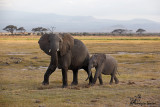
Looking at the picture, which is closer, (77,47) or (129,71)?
(77,47)

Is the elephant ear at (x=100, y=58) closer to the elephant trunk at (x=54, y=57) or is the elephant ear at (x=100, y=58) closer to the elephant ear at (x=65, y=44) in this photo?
the elephant ear at (x=65, y=44)

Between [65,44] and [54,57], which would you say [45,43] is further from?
[54,57]

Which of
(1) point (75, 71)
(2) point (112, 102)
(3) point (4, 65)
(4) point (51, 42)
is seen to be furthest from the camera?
(3) point (4, 65)

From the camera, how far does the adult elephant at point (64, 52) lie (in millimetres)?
12708

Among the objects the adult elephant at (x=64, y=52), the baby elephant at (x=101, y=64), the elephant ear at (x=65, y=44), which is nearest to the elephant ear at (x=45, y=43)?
the adult elephant at (x=64, y=52)

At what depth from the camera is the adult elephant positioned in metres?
12.7

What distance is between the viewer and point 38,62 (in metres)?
24.6

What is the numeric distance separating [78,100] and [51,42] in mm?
3639

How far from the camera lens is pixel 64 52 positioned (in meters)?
13.3

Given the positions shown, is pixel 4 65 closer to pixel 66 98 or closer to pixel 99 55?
pixel 99 55

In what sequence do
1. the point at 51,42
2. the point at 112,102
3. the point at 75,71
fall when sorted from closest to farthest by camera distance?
→ the point at 112,102 < the point at 51,42 < the point at 75,71

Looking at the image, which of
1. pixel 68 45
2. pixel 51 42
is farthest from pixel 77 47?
pixel 51 42

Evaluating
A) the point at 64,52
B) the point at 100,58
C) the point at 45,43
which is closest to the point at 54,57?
the point at 64,52

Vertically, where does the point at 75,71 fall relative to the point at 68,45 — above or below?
below
